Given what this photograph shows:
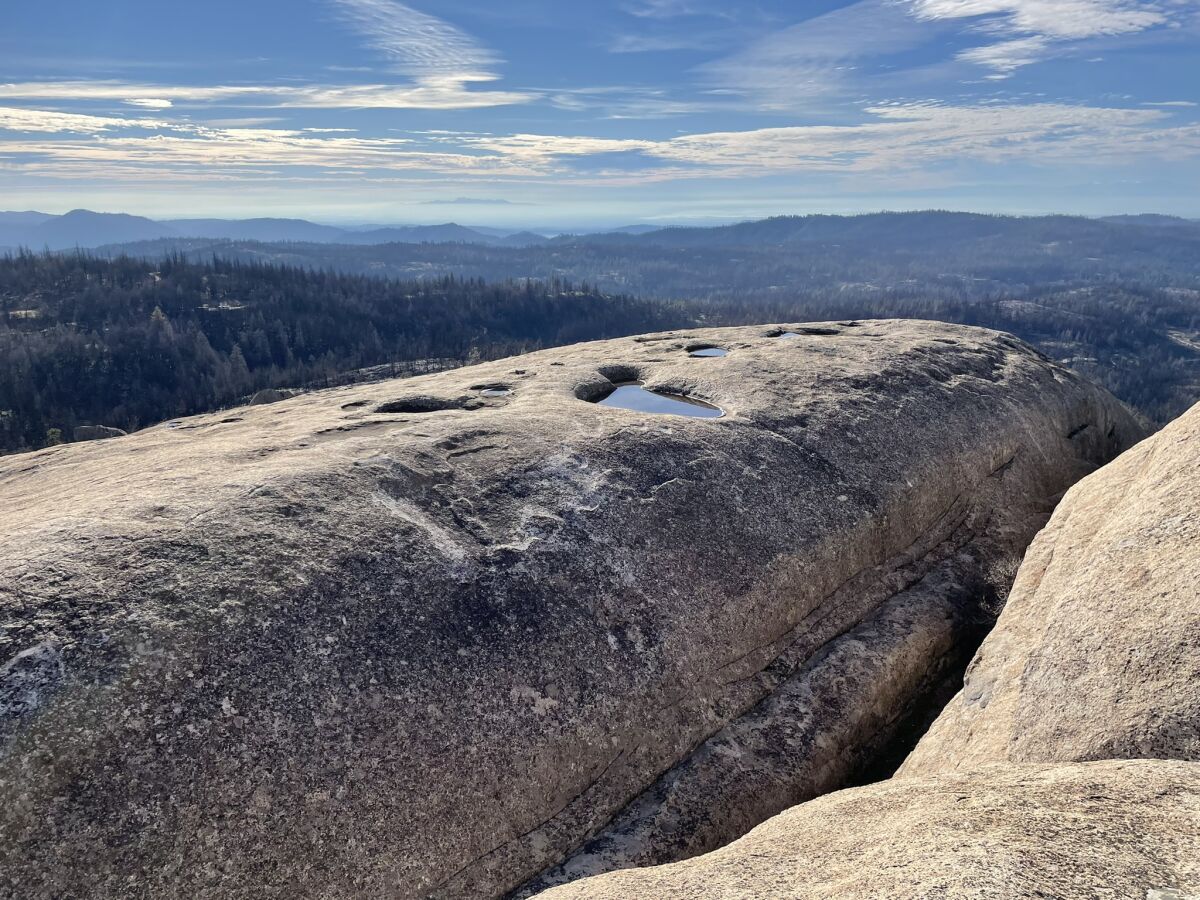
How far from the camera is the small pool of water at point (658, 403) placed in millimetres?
28516

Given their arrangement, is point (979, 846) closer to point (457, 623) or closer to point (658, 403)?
point (457, 623)

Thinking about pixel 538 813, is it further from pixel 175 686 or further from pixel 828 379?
pixel 828 379

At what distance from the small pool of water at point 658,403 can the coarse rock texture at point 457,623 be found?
124 centimetres

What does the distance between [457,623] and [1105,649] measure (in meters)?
13.0

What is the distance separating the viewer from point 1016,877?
30.3 feet

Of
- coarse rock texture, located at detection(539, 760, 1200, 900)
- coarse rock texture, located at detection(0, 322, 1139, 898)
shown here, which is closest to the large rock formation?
coarse rock texture, located at detection(539, 760, 1200, 900)

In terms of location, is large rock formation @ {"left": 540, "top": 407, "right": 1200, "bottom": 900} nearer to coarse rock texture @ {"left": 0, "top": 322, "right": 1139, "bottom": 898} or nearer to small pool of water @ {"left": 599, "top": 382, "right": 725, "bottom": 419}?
coarse rock texture @ {"left": 0, "top": 322, "right": 1139, "bottom": 898}

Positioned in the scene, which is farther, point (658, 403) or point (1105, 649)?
point (658, 403)

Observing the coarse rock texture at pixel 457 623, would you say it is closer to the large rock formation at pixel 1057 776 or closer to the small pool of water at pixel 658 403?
the small pool of water at pixel 658 403

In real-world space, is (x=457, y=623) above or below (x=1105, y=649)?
below

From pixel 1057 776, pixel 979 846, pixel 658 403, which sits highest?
pixel 658 403

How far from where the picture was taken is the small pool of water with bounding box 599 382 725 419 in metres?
28.5

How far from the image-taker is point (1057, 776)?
11.9 m

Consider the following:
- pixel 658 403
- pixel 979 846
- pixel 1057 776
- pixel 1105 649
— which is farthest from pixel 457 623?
pixel 658 403
